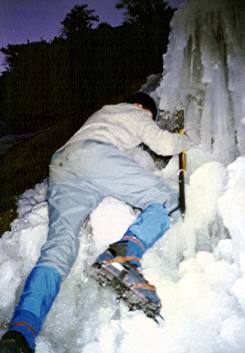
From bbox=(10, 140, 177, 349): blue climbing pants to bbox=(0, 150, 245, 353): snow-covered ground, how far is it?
0.42 metres

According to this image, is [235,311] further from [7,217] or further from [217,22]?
[7,217]

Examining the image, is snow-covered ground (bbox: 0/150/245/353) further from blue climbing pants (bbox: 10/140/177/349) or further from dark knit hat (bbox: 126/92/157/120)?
dark knit hat (bbox: 126/92/157/120)

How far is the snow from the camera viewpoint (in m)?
2.74

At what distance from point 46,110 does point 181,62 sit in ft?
27.0

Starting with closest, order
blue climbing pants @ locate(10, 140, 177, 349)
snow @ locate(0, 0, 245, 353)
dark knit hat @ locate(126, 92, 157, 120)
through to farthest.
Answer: snow @ locate(0, 0, 245, 353)
blue climbing pants @ locate(10, 140, 177, 349)
dark knit hat @ locate(126, 92, 157, 120)

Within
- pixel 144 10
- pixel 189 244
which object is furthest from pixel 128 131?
pixel 144 10

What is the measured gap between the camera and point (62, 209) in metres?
3.37

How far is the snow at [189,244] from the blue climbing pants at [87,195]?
434 millimetres

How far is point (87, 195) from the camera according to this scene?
3.48 meters

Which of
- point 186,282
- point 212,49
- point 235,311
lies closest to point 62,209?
point 186,282

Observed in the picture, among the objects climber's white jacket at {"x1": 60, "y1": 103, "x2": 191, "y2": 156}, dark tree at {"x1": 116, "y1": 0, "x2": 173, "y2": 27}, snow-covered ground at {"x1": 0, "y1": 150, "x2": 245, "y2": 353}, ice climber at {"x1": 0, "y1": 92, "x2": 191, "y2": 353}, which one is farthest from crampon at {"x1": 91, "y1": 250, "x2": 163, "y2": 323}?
dark tree at {"x1": 116, "y1": 0, "x2": 173, "y2": 27}

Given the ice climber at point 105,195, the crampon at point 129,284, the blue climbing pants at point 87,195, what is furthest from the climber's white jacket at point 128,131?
Answer: the crampon at point 129,284

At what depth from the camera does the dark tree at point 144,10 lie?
11.5 meters

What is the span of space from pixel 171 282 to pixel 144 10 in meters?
11.1
